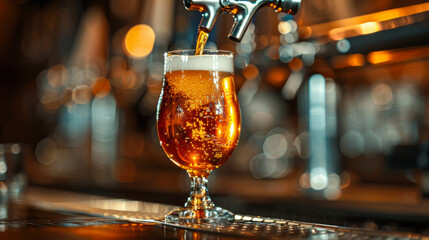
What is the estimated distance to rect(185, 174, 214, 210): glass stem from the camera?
83cm

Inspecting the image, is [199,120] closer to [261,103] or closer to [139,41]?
[139,41]

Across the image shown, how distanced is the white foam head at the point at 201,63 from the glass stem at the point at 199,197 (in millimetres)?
149

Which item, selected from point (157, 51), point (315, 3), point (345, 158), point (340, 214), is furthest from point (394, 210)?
point (345, 158)

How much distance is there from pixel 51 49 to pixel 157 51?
1.90 m

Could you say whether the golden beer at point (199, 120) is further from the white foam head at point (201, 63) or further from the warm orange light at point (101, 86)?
the warm orange light at point (101, 86)

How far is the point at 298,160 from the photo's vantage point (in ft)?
12.6

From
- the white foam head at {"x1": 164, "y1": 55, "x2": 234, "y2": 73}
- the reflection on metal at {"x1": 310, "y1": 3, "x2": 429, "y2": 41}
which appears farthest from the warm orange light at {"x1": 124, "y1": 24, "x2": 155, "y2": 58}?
the white foam head at {"x1": 164, "y1": 55, "x2": 234, "y2": 73}

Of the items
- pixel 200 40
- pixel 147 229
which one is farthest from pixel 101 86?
pixel 147 229

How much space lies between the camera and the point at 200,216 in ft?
2.64

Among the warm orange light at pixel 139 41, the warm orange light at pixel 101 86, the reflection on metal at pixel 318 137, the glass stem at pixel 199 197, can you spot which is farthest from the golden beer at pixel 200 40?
the warm orange light at pixel 101 86

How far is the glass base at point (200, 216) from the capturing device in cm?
79

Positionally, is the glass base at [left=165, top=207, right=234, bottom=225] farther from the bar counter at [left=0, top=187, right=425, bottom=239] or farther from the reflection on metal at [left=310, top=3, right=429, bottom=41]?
the reflection on metal at [left=310, top=3, right=429, bottom=41]

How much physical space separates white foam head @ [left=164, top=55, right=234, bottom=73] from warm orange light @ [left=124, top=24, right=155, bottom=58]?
2.17 meters

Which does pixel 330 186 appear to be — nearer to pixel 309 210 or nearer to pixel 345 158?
pixel 309 210
